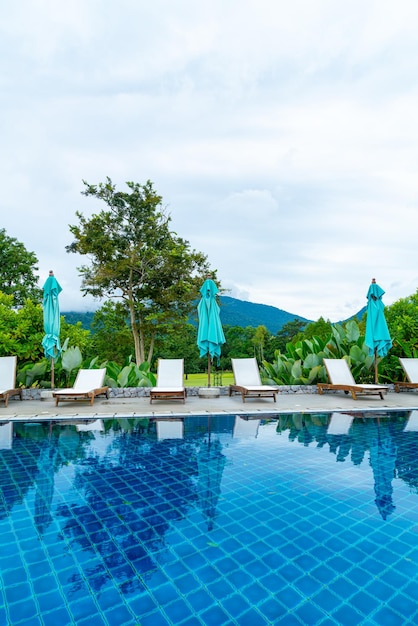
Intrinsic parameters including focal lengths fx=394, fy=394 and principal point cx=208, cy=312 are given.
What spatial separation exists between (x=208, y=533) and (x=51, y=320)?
7277mm

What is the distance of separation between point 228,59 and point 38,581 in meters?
13.1

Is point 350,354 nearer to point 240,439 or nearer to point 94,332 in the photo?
point 240,439

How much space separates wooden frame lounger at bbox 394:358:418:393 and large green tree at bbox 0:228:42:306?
2184 cm

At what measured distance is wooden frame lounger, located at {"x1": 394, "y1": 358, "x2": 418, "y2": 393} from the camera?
1035 cm

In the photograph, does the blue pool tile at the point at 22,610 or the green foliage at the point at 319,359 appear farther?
the green foliage at the point at 319,359

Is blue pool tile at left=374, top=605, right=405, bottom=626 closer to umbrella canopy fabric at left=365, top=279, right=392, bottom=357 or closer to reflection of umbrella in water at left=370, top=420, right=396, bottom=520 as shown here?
reflection of umbrella in water at left=370, top=420, right=396, bottom=520

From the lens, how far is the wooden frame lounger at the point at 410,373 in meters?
10.4

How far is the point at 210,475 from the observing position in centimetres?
442

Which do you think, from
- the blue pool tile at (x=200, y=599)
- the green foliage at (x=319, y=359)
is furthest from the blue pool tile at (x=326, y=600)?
the green foliage at (x=319, y=359)

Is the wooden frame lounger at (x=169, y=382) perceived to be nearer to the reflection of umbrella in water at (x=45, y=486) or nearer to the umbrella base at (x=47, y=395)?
the umbrella base at (x=47, y=395)

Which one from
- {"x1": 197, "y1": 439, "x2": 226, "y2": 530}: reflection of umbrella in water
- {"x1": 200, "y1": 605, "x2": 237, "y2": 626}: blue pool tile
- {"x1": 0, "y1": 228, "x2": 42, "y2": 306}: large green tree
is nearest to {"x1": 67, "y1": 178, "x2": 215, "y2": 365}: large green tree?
{"x1": 0, "y1": 228, "x2": 42, "y2": 306}: large green tree

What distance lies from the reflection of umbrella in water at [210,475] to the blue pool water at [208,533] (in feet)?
0.07

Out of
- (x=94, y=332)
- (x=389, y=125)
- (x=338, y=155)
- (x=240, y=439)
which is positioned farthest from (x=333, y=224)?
(x=94, y=332)

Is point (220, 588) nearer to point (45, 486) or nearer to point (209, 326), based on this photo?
point (45, 486)
